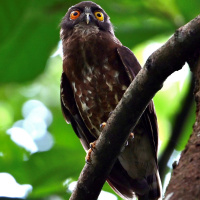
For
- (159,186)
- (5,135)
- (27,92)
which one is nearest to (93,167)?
(159,186)

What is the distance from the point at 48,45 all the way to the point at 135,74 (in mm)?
919

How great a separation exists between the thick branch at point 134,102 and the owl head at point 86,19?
2432 millimetres

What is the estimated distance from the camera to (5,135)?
16.5 ft

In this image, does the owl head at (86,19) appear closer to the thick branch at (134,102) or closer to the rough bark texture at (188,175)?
the thick branch at (134,102)

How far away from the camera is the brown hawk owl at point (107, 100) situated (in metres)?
4.73

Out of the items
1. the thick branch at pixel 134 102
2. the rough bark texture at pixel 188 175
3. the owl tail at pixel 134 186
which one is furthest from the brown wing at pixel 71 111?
the rough bark texture at pixel 188 175

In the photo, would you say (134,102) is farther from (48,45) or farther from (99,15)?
(99,15)

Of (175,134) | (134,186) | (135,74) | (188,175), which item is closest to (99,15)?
(135,74)

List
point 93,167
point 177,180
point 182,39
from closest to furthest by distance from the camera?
point 177,180, point 182,39, point 93,167

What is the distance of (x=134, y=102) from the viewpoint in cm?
305

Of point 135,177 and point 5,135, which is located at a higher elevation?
point 5,135

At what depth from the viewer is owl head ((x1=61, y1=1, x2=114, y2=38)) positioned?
555 centimetres

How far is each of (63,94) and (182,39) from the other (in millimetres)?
2349

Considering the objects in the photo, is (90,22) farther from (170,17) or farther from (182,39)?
(182,39)
